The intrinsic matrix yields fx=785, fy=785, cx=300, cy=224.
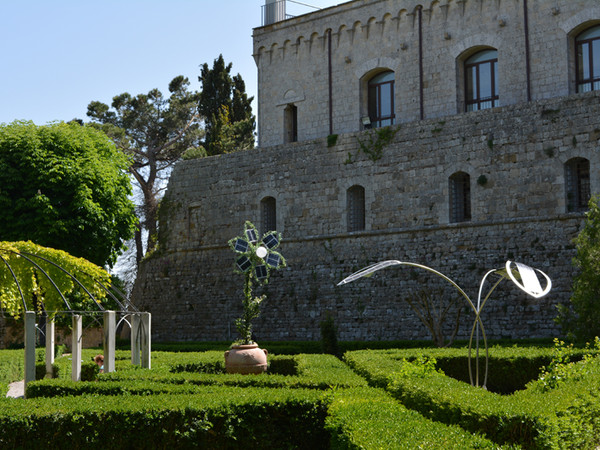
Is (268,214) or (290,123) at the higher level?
(290,123)

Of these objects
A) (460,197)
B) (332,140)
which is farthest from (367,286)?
(332,140)

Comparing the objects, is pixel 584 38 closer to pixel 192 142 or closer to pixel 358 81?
pixel 358 81

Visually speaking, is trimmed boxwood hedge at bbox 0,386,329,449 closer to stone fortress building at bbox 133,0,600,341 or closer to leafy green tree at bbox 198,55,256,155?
stone fortress building at bbox 133,0,600,341

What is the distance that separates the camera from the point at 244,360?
46.4ft

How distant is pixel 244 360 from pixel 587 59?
16.1m

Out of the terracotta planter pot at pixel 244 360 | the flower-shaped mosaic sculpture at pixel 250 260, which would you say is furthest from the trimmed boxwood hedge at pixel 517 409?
the flower-shaped mosaic sculpture at pixel 250 260

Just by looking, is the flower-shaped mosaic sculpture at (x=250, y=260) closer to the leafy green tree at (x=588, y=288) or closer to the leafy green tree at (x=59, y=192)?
the leafy green tree at (x=588, y=288)

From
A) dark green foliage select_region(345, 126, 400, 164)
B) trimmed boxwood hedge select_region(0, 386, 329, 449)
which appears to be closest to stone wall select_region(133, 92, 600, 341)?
dark green foliage select_region(345, 126, 400, 164)

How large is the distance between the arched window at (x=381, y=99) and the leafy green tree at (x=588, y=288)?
40.3 ft

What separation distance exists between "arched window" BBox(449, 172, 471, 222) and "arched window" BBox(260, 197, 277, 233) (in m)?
6.24

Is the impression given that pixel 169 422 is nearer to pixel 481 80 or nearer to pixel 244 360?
pixel 244 360

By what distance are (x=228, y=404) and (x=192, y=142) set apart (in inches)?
1329

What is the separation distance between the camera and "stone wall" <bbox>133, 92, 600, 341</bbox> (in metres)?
20.1

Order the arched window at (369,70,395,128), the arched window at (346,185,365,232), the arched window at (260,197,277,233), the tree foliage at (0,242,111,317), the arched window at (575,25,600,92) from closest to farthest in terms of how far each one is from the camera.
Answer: the tree foliage at (0,242,111,317), the arched window at (346,185,365,232), the arched window at (575,25,600,92), the arched window at (260,197,277,233), the arched window at (369,70,395,128)
